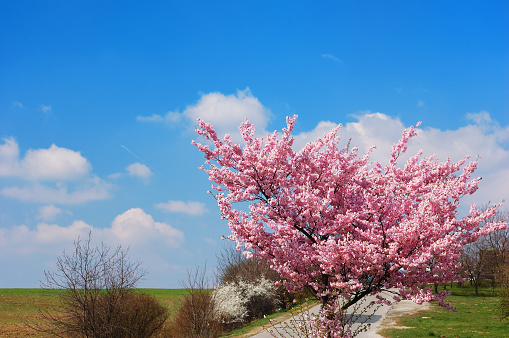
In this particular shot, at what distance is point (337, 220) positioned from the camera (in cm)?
1048

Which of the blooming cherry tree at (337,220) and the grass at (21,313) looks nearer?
the blooming cherry tree at (337,220)

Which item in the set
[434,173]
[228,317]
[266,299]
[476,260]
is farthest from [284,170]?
[476,260]

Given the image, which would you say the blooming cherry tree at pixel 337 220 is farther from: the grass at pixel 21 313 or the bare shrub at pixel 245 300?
the bare shrub at pixel 245 300

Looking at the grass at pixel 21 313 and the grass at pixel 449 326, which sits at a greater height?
the grass at pixel 21 313

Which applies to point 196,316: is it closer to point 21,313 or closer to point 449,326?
point 449,326

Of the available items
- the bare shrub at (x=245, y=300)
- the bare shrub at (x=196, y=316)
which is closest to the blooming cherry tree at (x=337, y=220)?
the bare shrub at (x=196, y=316)

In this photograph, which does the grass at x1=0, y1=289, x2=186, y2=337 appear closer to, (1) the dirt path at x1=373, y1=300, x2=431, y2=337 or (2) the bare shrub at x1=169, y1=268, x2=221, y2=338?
(2) the bare shrub at x1=169, y1=268, x2=221, y2=338

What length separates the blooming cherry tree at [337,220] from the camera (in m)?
9.94

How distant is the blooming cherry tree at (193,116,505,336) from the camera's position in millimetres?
9938

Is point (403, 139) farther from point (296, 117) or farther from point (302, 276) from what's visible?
point (302, 276)

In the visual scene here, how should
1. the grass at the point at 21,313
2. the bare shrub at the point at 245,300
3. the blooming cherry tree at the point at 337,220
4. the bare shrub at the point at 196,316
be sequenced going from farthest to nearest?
the grass at the point at 21,313, the bare shrub at the point at 245,300, the bare shrub at the point at 196,316, the blooming cherry tree at the point at 337,220

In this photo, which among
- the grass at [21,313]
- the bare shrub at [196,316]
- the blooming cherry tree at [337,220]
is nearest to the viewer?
the blooming cherry tree at [337,220]

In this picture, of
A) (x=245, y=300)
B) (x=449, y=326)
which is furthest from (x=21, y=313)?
(x=449, y=326)

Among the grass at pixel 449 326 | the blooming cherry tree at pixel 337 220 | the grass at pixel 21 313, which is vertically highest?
the blooming cherry tree at pixel 337 220
